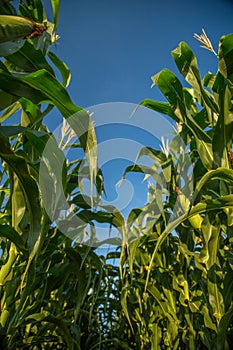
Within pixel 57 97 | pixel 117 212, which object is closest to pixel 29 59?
pixel 57 97

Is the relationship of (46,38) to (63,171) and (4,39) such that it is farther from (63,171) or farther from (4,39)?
(4,39)

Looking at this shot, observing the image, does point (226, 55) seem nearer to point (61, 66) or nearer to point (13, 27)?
point (61, 66)

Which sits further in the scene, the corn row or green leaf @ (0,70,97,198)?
green leaf @ (0,70,97,198)

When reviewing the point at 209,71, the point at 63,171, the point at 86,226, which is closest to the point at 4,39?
the point at 63,171

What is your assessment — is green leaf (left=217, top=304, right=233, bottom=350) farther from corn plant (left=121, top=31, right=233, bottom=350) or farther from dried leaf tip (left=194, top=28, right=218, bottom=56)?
dried leaf tip (left=194, top=28, right=218, bottom=56)

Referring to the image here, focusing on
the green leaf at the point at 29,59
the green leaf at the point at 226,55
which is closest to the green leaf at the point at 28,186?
the green leaf at the point at 29,59

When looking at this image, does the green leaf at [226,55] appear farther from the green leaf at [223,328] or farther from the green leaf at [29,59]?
the green leaf at [223,328]

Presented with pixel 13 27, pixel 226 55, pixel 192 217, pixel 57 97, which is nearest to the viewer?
pixel 13 27

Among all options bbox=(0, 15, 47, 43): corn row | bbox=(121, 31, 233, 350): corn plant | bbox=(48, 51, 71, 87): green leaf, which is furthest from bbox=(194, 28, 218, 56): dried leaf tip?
bbox=(0, 15, 47, 43): corn row

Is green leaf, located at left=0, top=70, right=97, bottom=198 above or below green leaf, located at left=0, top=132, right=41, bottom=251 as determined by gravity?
above

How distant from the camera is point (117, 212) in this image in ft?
2.89

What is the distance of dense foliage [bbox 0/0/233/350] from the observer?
56cm

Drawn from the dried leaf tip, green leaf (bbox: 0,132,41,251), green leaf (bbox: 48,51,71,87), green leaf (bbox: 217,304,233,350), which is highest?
the dried leaf tip

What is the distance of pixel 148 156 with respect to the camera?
118cm
